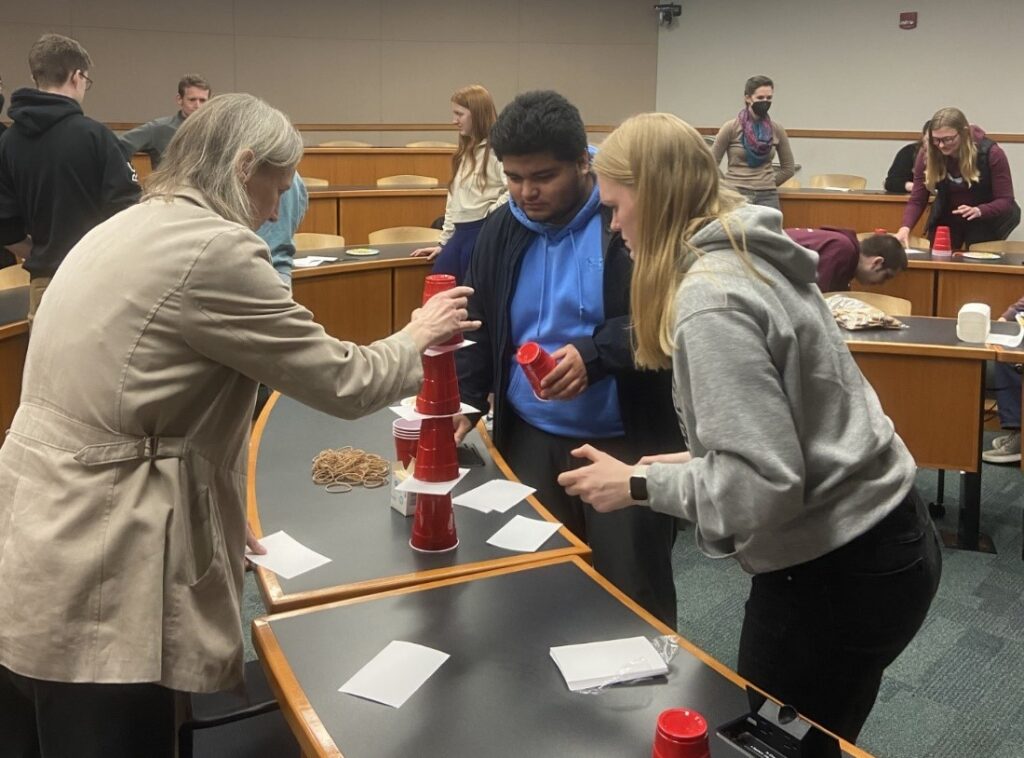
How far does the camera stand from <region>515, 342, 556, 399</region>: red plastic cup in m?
1.85

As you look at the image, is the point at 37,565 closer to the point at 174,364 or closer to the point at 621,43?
the point at 174,364

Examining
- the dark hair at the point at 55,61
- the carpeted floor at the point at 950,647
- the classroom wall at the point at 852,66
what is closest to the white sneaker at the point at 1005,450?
the carpeted floor at the point at 950,647

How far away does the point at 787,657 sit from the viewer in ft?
5.02

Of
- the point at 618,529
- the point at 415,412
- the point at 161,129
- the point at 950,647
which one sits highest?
the point at 161,129

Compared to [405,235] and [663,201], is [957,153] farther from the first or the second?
[663,201]

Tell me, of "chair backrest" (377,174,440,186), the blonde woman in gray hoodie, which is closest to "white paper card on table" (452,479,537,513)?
the blonde woman in gray hoodie

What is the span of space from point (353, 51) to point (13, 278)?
631 centimetres

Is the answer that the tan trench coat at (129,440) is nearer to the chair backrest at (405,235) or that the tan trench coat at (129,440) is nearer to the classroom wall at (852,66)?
the chair backrest at (405,235)

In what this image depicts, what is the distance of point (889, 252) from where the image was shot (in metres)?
4.16

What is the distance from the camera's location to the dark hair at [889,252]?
4.16 m

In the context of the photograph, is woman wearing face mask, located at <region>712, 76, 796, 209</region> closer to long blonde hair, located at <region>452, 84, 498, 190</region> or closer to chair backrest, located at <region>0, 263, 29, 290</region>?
long blonde hair, located at <region>452, 84, 498, 190</region>

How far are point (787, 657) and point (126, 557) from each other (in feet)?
3.24

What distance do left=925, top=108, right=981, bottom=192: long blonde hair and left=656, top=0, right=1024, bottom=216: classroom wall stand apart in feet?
12.0

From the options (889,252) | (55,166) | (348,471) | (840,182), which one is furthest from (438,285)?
(840,182)
